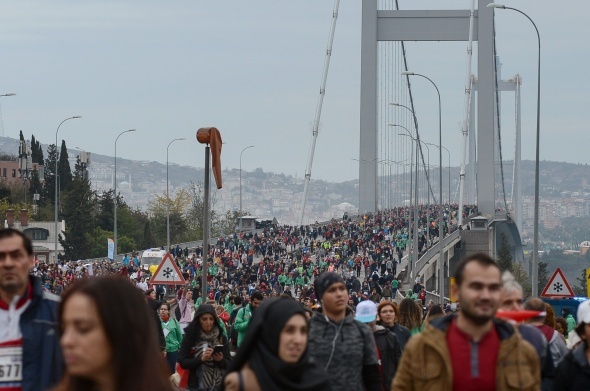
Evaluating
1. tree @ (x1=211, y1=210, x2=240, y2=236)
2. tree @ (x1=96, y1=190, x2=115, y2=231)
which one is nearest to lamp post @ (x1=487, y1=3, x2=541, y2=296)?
tree @ (x1=96, y1=190, x2=115, y2=231)

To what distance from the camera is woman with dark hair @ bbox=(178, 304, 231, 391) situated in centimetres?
1101

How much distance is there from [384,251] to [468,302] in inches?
2252

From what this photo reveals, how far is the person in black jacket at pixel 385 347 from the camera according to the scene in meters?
9.72

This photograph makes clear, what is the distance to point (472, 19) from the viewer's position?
277 ft

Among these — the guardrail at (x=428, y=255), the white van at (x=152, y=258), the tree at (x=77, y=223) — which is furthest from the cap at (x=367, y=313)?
the tree at (x=77, y=223)

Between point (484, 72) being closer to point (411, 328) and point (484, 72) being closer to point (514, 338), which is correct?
point (411, 328)

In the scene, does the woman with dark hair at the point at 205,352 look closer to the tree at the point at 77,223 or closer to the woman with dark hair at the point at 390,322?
the woman with dark hair at the point at 390,322

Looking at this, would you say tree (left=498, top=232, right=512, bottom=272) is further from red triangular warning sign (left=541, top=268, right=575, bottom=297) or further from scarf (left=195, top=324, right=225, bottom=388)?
scarf (left=195, top=324, right=225, bottom=388)

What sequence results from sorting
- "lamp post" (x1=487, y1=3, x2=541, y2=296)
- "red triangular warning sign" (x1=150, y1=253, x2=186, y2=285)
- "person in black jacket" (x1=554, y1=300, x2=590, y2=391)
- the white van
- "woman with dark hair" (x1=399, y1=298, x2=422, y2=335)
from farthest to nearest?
the white van < "lamp post" (x1=487, y1=3, x2=541, y2=296) < "red triangular warning sign" (x1=150, y1=253, x2=186, y2=285) < "woman with dark hair" (x1=399, y1=298, x2=422, y2=335) < "person in black jacket" (x1=554, y1=300, x2=590, y2=391)

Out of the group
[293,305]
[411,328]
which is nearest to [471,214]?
[411,328]

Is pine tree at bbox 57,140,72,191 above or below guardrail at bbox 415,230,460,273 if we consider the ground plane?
above

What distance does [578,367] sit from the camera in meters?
6.50

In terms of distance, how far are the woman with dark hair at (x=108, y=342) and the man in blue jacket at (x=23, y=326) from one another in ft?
5.71

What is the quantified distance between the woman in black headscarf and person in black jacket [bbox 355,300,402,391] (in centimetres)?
388
